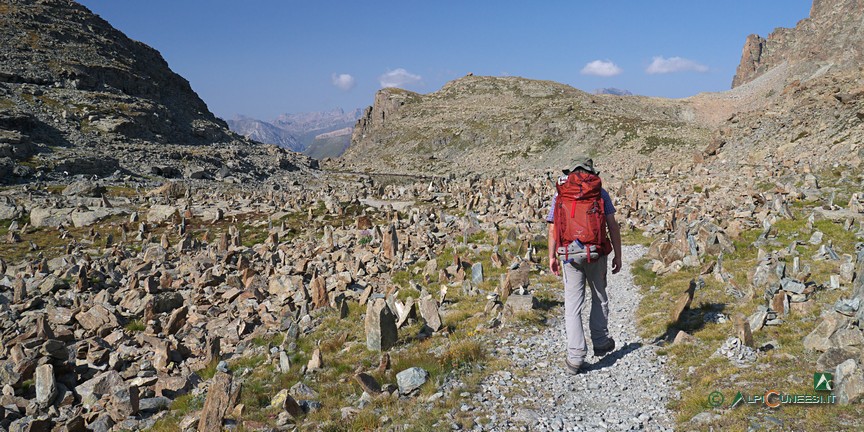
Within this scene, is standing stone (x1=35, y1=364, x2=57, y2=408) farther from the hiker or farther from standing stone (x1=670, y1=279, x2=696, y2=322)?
standing stone (x1=670, y1=279, x2=696, y2=322)

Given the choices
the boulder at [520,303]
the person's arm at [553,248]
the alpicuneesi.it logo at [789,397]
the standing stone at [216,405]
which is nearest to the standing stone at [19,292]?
the standing stone at [216,405]

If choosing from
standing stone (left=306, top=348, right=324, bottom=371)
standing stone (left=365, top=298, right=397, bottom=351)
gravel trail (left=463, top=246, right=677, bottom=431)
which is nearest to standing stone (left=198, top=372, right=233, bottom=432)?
standing stone (left=306, top=348, right=324, bottom=371)

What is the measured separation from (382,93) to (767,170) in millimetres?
150428

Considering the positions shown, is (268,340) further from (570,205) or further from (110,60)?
(110,60)

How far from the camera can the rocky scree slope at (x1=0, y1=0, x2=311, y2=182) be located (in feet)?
197

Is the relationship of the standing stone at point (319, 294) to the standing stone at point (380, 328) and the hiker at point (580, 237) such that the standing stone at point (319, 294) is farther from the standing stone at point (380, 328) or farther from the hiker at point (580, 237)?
the hiker at point (580, 237)

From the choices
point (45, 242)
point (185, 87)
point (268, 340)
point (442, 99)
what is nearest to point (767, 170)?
point (268, 340)

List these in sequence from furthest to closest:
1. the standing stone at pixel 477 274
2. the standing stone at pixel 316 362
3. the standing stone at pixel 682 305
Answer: the standing stone at pixel 477 274
the standing stone at pixel 682 305
the standing stone at pixel 316 362

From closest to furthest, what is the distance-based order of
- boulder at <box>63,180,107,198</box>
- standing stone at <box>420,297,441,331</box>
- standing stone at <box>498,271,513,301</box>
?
standing stone at <box>420,297,441,331</box> < standing stone at <box>498,271,513,301</box> < boulder at <box>63,180,107,198</box>

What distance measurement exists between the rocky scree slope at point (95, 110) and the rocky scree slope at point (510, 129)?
43.9 meters

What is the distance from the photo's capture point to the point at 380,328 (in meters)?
12.3

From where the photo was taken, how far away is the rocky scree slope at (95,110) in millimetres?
60031

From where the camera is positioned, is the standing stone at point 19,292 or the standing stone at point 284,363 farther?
the standing stone at point 19,292

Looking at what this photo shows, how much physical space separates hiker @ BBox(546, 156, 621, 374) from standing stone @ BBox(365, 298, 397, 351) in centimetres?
466
